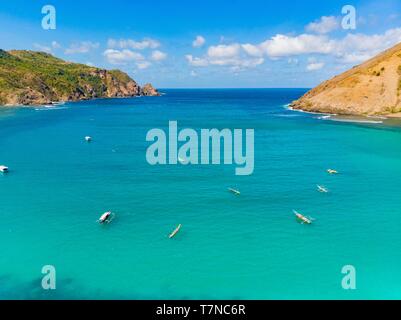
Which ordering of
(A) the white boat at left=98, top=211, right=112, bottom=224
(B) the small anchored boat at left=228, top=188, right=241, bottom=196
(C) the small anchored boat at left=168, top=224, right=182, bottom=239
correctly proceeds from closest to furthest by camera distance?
1. (C) the small anchored boat at left=168, top=224, right=182, bottom=239
2. (A) the white boat at left=98, top=211, right=112, bottom=224
3. (B) the small anchored boat at left=228, top=188, right=241, bottom=196

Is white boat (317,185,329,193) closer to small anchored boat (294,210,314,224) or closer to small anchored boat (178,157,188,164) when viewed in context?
small anchored boat (294,210,314,224)

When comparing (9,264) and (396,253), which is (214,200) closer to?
(396,253)

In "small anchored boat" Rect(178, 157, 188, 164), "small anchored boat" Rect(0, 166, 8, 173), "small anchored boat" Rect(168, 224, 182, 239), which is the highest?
"small anchored boat" Rect(178, 157, 188, 164)

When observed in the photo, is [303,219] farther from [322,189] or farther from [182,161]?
[182,161]

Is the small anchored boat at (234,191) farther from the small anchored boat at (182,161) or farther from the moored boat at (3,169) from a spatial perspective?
the moored boat at (3,169)

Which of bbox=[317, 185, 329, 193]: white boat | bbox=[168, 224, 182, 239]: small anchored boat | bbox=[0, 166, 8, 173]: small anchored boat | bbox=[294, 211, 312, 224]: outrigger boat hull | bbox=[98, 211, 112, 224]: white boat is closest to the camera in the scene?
bbox=[168, 224, 182, 239]: small anchored boat

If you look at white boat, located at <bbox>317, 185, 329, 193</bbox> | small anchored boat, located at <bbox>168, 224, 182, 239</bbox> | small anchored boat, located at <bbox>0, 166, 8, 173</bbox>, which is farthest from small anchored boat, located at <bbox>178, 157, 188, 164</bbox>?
small anchored boat, located at <bbox>0, 166, 8, 173</bbox>

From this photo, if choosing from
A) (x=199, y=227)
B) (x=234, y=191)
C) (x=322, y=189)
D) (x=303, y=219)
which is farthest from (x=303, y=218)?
(x=234, y=191)

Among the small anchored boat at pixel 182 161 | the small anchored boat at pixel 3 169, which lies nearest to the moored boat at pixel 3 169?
the small anchored boat at pixel 3 169
